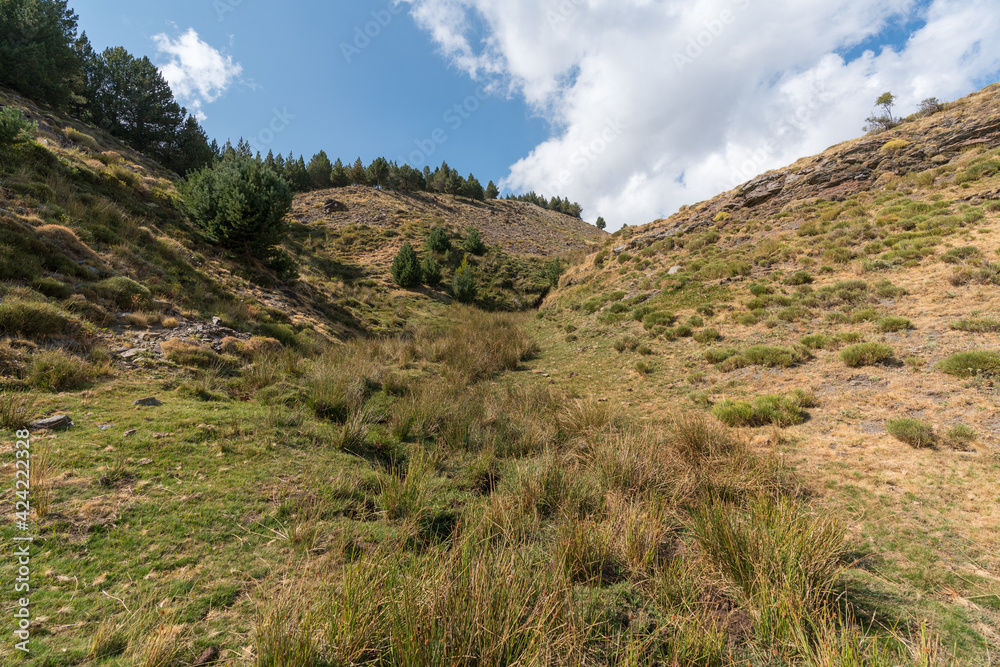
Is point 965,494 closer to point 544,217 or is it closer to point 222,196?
point 222,196

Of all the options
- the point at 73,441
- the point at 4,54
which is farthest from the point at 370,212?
the point at 73,441

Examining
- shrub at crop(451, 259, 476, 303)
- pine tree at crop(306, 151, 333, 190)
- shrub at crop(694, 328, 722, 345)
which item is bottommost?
shrub at crop(694, 328, 722, 345)

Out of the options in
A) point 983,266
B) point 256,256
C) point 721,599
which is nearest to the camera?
point 721,599

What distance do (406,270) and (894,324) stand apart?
2016cm

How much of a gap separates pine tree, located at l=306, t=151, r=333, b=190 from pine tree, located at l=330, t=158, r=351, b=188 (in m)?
0.65

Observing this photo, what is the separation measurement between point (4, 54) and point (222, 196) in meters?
17.6

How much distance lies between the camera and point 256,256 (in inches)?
511

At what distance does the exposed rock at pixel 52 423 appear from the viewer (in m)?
3.33

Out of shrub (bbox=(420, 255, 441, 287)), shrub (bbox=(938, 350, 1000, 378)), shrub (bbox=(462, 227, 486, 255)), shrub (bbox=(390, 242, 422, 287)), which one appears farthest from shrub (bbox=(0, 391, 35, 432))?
shrub (bbox=(462, 227, 486, 255))

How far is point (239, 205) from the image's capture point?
37.6 feet

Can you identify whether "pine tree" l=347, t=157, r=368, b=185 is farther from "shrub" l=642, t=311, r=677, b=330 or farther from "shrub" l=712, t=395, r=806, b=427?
"shrub" l=712, t=395, r=806, b=427

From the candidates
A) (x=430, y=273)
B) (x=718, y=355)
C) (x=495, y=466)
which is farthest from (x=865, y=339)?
(x=430, y=273)

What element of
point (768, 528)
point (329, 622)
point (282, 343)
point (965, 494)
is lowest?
point (329, 622)

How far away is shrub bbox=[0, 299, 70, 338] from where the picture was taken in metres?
4.50
